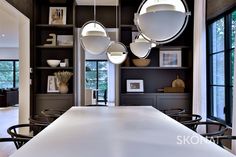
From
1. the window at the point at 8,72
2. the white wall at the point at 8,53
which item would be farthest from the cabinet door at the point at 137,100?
the window at the point at 8,72

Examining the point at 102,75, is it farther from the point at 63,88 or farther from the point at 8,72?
the point at 63,88

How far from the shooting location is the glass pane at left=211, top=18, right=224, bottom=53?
457cm

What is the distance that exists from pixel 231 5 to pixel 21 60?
3.63m

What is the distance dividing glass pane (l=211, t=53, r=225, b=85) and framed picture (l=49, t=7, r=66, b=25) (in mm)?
2970

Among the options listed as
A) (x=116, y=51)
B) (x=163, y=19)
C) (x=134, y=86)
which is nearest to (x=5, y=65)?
(x=134, y=86)

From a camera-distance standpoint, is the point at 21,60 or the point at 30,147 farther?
the point at 21,60

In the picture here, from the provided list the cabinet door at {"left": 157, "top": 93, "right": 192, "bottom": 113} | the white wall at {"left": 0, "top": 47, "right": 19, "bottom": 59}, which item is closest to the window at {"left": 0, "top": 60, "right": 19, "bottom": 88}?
the white wall at {"left": 0, "top": 47, "right": 19, "bottom": 59}

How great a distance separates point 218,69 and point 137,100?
166 cm

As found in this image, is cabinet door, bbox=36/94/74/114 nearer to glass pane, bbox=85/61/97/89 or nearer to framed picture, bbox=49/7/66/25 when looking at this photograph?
framed picture, bbox=49/7/66/25

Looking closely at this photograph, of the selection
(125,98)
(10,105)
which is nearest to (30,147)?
(125,98)

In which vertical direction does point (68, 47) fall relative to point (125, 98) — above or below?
above

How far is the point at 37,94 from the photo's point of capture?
5.58 m

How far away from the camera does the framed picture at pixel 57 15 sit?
5.70 metres

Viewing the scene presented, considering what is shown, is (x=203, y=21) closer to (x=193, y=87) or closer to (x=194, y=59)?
(x=194, y=59)
